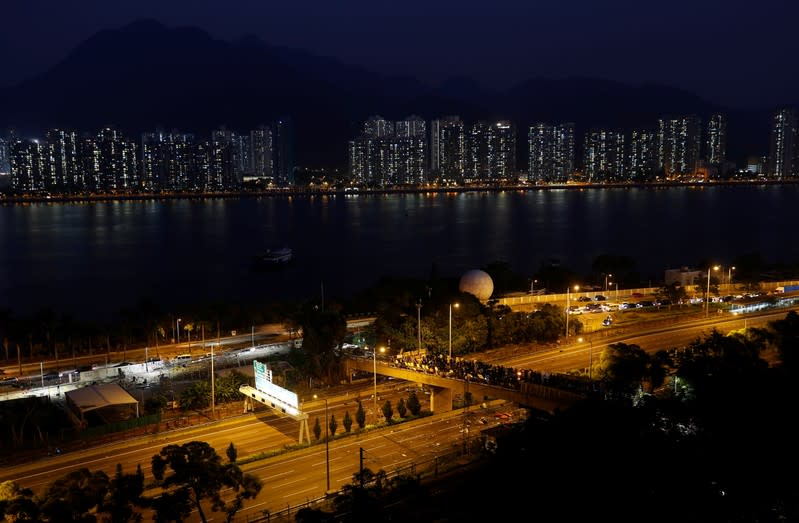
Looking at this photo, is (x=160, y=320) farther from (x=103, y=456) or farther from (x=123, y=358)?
(x=103, y=456)

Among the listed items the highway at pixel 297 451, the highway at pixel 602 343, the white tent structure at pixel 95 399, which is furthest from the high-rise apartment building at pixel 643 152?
the white tent structure at pixel 95 399

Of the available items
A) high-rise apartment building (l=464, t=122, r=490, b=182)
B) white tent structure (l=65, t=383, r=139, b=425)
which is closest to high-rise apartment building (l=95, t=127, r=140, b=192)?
high-rise apartment building (l=464, t=122, r=490, b=182)

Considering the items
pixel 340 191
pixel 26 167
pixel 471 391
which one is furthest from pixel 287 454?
pixel 26 167

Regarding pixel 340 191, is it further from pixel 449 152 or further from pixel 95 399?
pixel 95 399

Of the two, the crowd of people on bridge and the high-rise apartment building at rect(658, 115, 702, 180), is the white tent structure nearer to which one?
the crowd of people on bridge

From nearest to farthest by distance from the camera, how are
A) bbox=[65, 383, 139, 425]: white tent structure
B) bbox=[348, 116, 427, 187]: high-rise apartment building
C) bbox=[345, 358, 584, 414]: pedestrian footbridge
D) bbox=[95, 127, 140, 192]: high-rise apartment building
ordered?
bbox=[345, 358, 584, 414]: pedestrian footbridge, bbox=[65, 383, 139, 425]: white tent structure, bbox=[95, 127, 140, 192]: high-rise apartment building, bbox=[348, 116, 427, 187]: high-rise apartment building

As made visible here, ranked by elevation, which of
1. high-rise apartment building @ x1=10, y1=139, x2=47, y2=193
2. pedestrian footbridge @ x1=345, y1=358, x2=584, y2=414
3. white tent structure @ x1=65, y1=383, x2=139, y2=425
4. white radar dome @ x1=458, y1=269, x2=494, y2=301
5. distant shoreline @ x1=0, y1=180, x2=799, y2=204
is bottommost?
white tent structure @ x1=65, y1=383, x2=139, y2=425
